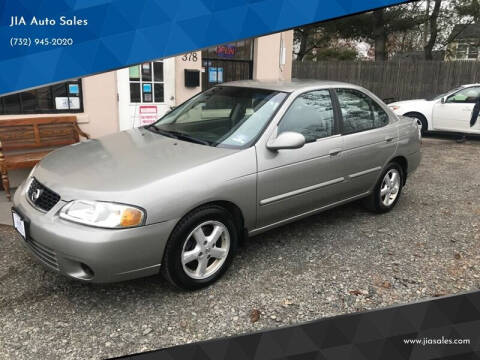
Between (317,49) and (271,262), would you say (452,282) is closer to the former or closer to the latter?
(271,262)

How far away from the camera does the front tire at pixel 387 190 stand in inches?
199

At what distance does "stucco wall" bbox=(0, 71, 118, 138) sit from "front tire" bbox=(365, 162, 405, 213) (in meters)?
4.23

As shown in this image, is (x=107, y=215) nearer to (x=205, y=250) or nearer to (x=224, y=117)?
(x=205, y=250)

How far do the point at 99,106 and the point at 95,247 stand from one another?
15.0ft

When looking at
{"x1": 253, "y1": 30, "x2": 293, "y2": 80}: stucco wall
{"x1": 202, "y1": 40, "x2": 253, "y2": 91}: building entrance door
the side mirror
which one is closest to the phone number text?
the side mirror

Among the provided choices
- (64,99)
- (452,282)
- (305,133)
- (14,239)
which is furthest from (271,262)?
(64,99)

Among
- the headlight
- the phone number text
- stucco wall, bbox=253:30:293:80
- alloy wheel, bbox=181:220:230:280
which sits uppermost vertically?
stucco wall, bbox=253:30:293:80

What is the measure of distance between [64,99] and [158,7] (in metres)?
5.11

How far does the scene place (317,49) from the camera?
35188mm

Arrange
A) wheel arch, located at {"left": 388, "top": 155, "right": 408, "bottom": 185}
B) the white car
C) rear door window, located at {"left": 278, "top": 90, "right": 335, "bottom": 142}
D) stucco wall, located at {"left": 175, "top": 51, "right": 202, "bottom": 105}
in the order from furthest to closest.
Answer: the white car → stucco wall, located at {"left": 175, "top": 51, "right": 202, "bottom": 105} → wheel arch, located at {"left": 388, "top": 155, "right": 408, "bottom": 185} → rear door window, located at {"left": 278, "top": 90, "right": 335, "bottom": 142}

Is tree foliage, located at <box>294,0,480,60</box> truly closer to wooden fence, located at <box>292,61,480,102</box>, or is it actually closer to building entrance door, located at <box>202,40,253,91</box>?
wooden fence, located at <box>292,61,480,102</box>

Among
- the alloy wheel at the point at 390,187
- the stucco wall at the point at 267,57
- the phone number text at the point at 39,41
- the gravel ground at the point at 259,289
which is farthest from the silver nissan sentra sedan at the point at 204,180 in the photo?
the stucco wall at the point at 267,57

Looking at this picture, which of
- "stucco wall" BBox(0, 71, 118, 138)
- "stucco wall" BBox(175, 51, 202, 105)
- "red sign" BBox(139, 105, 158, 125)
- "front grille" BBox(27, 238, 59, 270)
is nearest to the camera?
"front grille" BBox(27, 238, 59, 270)

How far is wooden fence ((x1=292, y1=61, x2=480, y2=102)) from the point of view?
1545 cm
